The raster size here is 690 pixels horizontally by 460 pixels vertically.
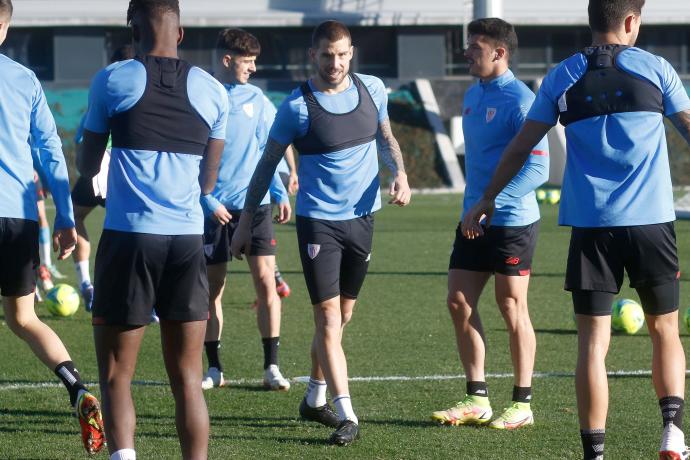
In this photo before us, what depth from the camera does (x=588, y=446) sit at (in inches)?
225

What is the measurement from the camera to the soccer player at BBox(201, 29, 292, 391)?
8.38 metres

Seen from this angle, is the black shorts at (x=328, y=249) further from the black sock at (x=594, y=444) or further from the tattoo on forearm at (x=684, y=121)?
the tattoo on forearm at (x=684, y=121)

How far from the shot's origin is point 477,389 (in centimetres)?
718

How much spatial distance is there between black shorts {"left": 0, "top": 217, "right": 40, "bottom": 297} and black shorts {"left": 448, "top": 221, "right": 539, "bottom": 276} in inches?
92.9

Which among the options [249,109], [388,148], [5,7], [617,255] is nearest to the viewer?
[617,255]

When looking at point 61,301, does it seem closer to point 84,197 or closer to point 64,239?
point 84,197

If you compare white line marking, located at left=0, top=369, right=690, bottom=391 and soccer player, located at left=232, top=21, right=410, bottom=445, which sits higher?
soccer player, located at left=232, top=21, right=410, bottom=445

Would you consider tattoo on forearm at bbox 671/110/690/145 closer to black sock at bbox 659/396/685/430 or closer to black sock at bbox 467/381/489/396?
black sock at bbox 659/396/685/430

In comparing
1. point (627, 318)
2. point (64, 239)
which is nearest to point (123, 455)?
Result: point (64, 239)

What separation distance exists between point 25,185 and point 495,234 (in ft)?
8.57

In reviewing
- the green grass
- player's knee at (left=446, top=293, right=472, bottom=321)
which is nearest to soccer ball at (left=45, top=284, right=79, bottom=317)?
the green grass

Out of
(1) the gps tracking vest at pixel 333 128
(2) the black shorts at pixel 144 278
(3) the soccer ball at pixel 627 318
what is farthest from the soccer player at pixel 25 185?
(3) the soccer ball at pixel 627 318

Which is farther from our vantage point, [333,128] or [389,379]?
[389,379]

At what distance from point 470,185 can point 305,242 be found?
102 cm
